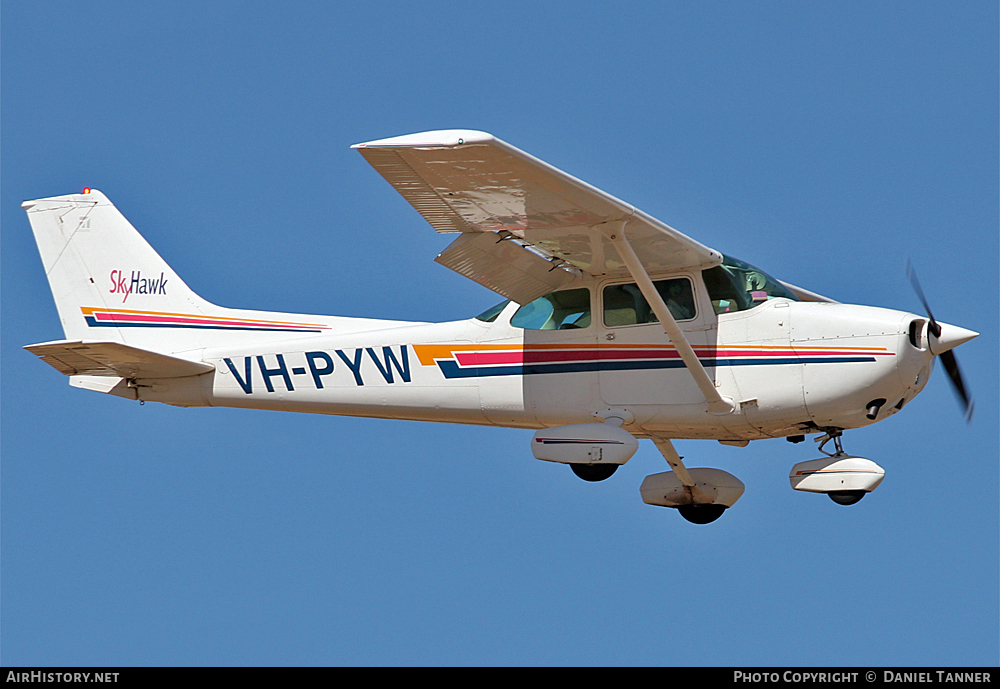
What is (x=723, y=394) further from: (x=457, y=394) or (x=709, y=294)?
(x=457, y=394)

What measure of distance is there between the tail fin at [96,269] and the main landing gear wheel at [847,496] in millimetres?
6996

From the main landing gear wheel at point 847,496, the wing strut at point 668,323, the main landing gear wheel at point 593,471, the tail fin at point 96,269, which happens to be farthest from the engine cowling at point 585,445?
the tail fin at point 96,269

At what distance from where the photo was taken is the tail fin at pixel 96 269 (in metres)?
14.2

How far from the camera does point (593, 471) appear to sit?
1159 centimetres

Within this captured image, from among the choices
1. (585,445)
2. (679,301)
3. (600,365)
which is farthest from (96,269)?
(679,301)

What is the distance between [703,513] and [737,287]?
2.66 m

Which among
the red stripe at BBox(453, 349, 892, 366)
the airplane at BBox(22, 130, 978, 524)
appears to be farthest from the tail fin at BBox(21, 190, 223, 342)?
the red stripe at BBox(453, 349, 892, 366)

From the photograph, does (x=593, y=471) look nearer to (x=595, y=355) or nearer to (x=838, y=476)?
(x=595, y=355)

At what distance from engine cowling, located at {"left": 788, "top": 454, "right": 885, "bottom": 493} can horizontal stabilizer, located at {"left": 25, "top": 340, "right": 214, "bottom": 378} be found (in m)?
5.98

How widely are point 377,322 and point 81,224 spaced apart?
372 centimetres

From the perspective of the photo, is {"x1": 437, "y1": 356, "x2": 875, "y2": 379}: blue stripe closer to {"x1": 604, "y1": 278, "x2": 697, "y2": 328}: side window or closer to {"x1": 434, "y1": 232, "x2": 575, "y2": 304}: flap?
{"x1": 604, "y1": 278, "x2": 697, "y2": 328}: side window

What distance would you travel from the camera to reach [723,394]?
11.6 meters

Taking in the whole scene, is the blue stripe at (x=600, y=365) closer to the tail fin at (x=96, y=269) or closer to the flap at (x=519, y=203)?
the flap at (x=519, y=203)
